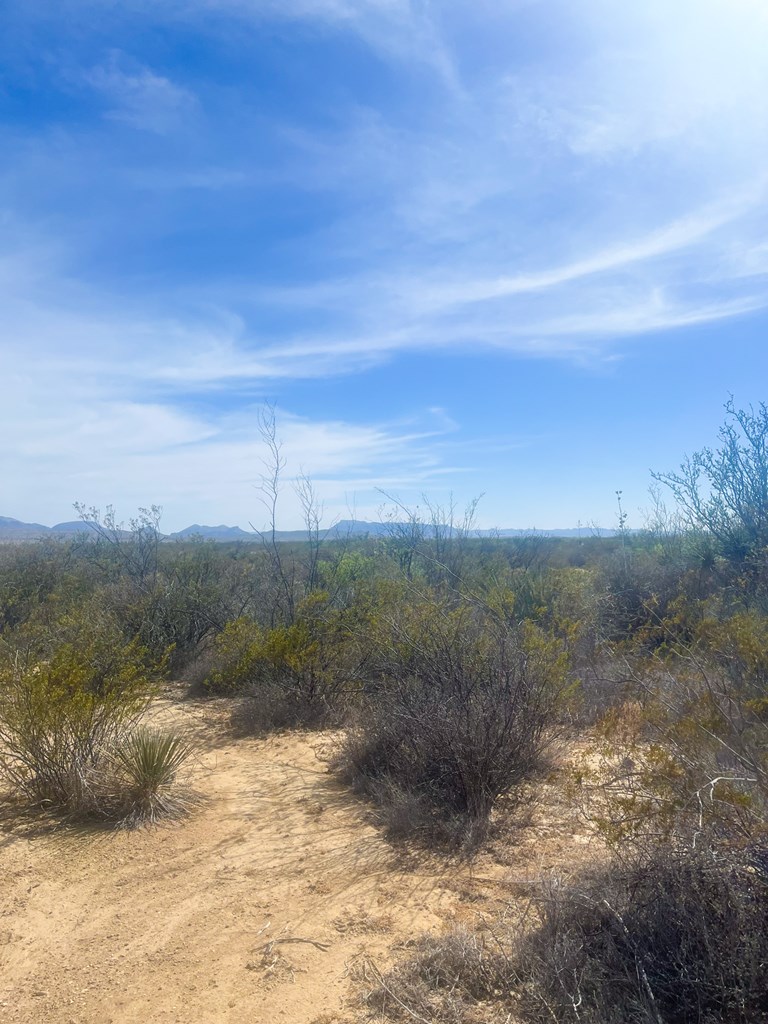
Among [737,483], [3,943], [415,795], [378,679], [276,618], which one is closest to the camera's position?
[3,943]

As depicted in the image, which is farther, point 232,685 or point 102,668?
point 232,685

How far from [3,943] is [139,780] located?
69.1 inches

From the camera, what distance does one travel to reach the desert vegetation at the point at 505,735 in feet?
10.0

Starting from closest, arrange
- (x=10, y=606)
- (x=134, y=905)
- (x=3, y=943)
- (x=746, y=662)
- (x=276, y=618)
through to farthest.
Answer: (x=3, y=943)
(x=134, y=905)
(x=746, y=662)
(x=276, y=618)
(x=10, y=606)

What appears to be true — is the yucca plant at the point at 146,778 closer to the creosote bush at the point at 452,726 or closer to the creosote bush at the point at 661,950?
the creosote bush at the point at 452,726

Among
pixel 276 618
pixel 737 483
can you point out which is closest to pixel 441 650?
pixel 276 618

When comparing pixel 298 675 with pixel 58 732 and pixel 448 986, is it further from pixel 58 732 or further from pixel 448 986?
pixel 448 986

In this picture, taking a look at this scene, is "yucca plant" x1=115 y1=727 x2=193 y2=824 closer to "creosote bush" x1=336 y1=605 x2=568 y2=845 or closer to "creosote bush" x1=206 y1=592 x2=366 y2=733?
"creosote bush" x1=336 y1=605 x2=568 y2=845

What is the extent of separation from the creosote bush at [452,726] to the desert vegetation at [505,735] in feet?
0.08

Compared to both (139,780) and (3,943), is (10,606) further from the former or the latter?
(3,943)

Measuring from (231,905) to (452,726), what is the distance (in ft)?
7.12

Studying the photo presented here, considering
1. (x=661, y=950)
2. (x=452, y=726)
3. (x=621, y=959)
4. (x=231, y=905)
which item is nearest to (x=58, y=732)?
(x=231, y=905)

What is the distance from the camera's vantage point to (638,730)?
19.3ft

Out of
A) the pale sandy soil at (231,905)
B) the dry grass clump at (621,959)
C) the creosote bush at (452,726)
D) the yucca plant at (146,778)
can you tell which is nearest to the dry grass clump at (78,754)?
the yucca plant at (146,778)
